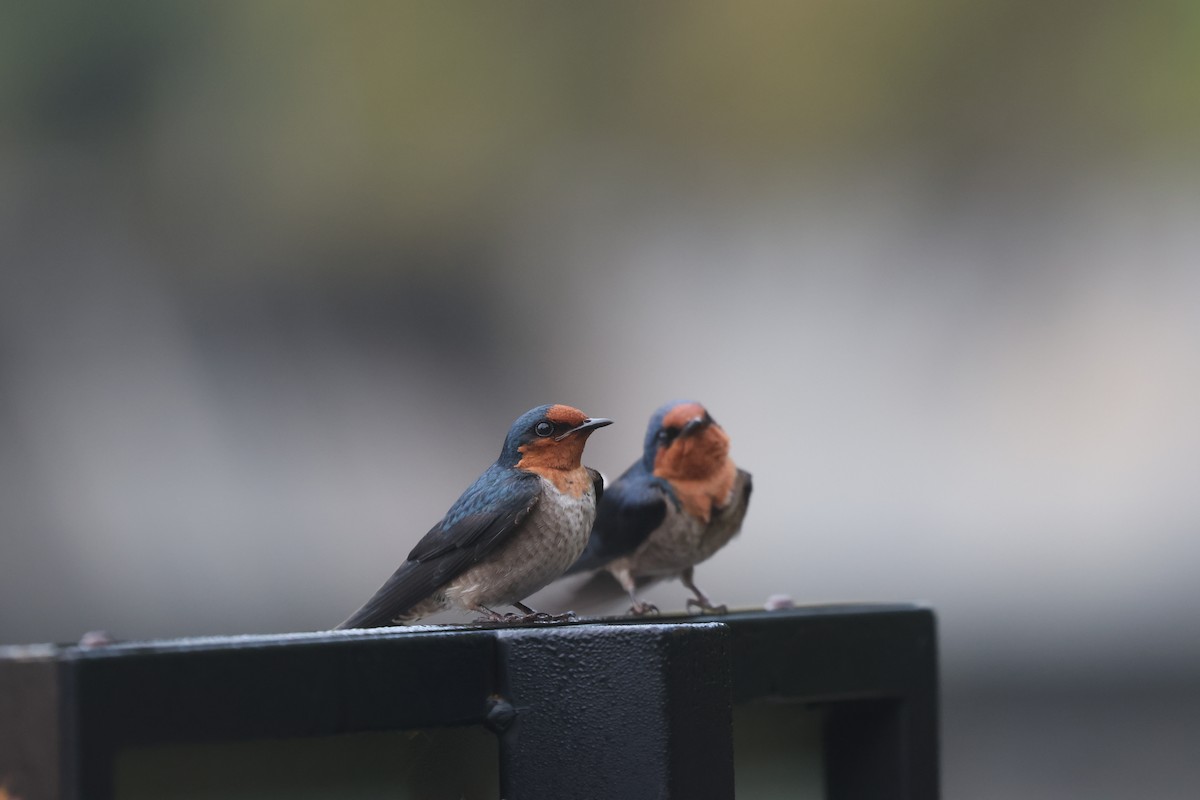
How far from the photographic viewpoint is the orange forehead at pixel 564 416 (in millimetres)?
1153

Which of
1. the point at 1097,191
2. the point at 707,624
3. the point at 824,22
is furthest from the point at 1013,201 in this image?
the point at 707,624

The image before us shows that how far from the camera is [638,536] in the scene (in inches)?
58.1

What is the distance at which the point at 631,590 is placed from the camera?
152cm

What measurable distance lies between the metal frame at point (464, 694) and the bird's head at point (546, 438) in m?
0.19

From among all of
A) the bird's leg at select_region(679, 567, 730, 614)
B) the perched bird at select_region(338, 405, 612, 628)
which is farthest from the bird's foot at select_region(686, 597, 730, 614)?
the perched bird at select_region(338, 405, 612, 628)

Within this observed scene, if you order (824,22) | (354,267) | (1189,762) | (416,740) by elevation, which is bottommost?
(1189,762)

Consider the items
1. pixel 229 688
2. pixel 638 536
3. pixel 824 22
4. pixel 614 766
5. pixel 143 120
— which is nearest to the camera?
pixel 229 688

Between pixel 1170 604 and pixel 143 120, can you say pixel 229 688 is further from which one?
pixel 1170 604

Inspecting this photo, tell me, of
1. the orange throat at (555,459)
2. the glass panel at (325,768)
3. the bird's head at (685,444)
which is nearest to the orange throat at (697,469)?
the bird's head at (685,444)

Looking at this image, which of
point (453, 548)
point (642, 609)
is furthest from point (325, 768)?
point (642, 609)

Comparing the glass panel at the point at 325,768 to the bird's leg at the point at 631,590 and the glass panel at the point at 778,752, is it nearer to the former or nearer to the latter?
the glass panel at the point at 778,752

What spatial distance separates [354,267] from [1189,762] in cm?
238

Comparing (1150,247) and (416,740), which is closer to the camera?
(416,740)

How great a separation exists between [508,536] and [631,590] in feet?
1.37
